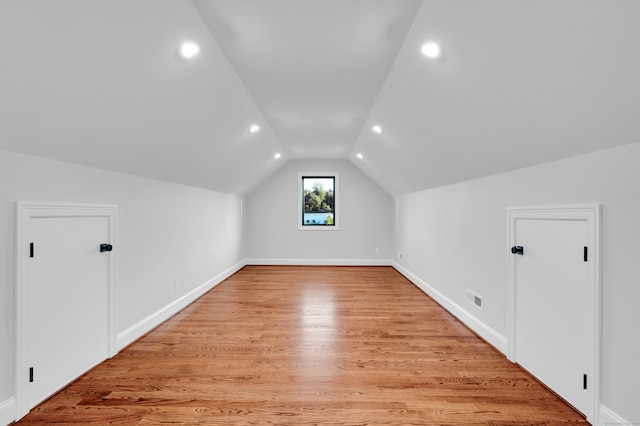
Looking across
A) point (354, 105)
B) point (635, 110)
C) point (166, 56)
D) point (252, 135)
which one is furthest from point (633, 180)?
point (252, 135)

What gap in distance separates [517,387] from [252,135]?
389 cm

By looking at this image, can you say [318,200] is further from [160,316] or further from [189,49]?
[189,49]

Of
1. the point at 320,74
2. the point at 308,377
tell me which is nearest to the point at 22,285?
the point at 308,377

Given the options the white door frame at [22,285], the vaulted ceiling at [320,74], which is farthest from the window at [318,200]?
the white door frame at [22,285]

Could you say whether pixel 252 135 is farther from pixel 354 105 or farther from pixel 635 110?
pixel 635 110

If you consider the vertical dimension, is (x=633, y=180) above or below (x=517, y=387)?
above

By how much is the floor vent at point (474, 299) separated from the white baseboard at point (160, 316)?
11.3ft

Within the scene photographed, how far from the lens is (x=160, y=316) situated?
3.31 m

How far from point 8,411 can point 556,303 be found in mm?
3511

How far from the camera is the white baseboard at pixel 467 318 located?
2.67m

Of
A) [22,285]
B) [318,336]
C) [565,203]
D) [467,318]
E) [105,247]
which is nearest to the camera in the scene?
[22,285]

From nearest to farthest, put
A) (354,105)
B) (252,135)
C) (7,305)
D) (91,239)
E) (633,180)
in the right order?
(633,180) → (7,305) → (91,239) → (354,105) → (252,135)

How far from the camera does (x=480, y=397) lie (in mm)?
2010

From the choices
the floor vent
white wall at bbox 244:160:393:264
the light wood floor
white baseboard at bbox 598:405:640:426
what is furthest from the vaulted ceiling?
white wall at bbox 244:160:393:264
